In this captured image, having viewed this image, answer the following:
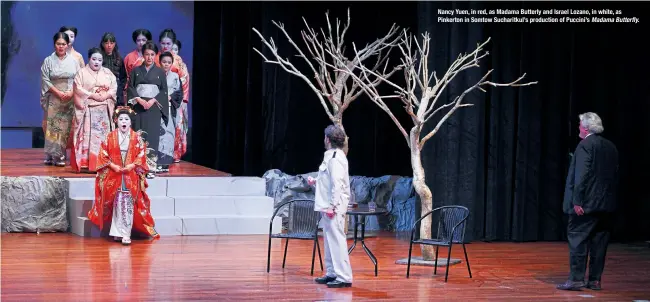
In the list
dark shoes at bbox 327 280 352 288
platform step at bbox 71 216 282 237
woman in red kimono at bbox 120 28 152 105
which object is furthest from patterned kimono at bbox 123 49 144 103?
dark shoes at bbox 327 280 352 288

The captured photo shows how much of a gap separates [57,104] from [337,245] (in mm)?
4933

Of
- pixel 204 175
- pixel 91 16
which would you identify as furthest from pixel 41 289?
pixel 91 16

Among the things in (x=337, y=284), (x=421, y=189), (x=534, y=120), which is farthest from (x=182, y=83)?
(x=337, y=284)

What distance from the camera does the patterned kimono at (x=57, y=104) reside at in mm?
10977

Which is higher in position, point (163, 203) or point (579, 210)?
point (579, 210)

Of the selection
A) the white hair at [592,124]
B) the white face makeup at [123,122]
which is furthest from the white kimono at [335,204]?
the white face makeup at [123,122]

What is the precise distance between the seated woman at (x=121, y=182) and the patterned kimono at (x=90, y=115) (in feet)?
3.66

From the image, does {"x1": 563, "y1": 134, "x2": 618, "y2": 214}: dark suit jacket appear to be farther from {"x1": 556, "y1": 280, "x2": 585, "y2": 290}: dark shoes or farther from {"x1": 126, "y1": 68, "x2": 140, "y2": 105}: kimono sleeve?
{"x1": 126, "y1": 68, "x2": 140, "y2": 105}: kimono sleeve

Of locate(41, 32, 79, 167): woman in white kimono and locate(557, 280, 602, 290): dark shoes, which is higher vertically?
locate(41, 32, 79, 167): woman in white kimono

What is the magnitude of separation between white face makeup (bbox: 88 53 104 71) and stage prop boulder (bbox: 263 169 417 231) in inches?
83.7

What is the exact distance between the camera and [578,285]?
7512 millimetres

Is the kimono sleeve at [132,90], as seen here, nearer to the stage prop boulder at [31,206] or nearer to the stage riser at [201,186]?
the stage riser at [201,186]

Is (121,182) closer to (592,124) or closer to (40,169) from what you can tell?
(40,169)

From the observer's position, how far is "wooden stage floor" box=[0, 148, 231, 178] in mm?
10172
